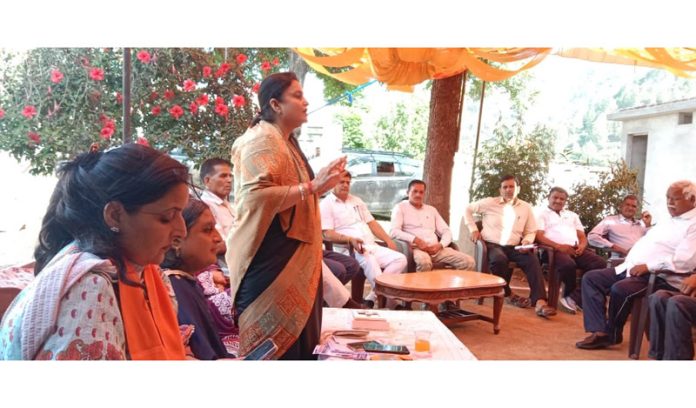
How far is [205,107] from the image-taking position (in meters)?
3.20

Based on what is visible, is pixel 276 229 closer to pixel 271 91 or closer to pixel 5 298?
pixel 271 91

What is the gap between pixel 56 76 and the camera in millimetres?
2879

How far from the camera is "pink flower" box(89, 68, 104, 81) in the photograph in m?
2.94

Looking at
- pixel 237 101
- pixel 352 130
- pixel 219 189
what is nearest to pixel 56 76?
pixel 237 101

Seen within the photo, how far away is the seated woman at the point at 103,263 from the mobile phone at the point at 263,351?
0.69m

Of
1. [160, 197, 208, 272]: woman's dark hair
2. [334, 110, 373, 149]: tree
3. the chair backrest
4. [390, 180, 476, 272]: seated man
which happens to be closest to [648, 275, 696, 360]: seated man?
[390, 180, 476, 272]: seated man

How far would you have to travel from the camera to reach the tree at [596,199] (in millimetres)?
4465

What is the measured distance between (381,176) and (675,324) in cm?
188

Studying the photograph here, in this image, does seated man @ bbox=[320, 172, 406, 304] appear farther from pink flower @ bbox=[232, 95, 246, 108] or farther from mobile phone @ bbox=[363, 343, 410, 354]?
mobile phone @ bbox=[363, 343, 410, 354]

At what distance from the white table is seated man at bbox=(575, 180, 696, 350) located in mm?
1576

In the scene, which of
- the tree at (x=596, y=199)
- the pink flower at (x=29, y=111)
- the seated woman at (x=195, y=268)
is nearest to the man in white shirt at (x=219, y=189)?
the pink flower at (x=29, y=111)
